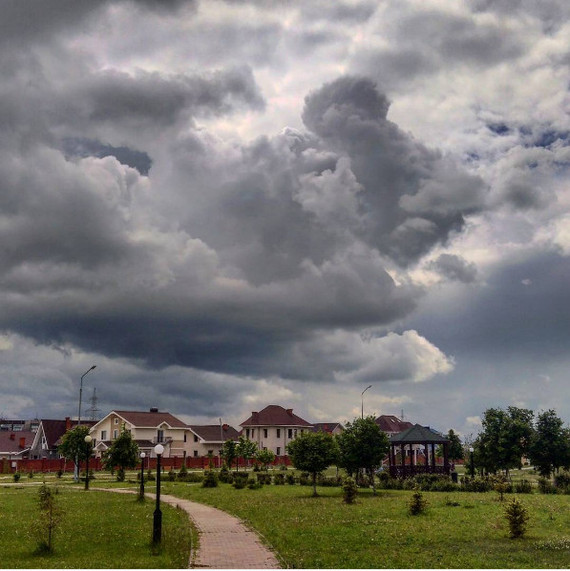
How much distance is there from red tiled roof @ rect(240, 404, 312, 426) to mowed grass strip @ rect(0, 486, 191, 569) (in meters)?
67.4

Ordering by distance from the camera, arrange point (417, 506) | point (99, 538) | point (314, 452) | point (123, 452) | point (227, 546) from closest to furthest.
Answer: point (227, 546) < point (99, 538) < point (417, 506) < point (314, 452) < point (123, 452)

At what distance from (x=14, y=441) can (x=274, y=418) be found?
41.7 m

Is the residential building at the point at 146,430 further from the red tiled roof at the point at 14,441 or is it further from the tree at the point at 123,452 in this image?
the tree at the point at 123,452

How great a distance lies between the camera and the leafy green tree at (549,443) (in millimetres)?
51938

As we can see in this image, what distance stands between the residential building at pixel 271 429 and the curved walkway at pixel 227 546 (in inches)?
Result: 2810

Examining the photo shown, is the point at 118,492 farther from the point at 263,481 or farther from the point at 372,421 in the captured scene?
the point at 372,421

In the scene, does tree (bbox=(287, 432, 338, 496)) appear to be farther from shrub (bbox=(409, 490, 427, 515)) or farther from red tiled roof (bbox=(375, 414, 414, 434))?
red tiled roof (bbox=(375, 414, 414, 434))

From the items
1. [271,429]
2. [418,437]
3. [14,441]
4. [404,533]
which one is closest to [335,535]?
[404,533]

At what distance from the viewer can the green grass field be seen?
16859 millimetres

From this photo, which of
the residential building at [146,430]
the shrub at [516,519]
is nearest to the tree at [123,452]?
the shrub at [516,519]

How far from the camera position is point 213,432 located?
103 m

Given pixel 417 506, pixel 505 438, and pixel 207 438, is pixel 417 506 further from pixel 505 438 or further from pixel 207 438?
pixel 207 438

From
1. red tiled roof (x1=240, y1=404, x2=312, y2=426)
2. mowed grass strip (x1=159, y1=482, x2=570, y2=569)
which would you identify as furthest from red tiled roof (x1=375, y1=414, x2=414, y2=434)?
mowed grass strip (x1=159, y1=482, x2=570, y2=569)

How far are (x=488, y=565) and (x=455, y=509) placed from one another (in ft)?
42.5
